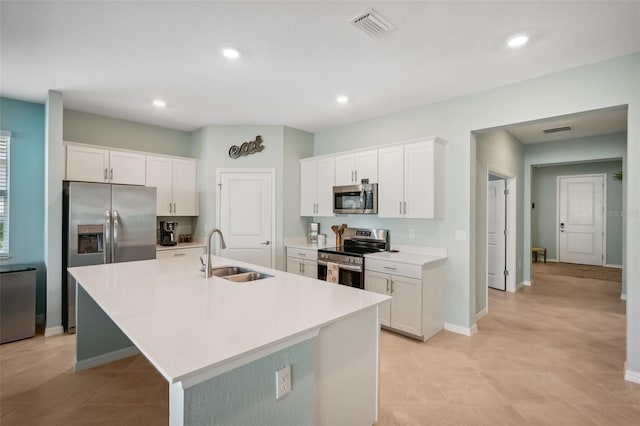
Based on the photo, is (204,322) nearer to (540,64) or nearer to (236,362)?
(236,362)

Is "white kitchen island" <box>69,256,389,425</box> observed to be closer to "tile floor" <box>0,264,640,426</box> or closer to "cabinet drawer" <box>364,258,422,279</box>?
"tile floor" <box>0,264,640,426</box>

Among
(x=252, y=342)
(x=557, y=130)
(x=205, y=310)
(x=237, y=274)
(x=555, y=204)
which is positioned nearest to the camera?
(x=252, y=342)

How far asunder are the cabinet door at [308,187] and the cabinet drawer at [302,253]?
0.62 metres

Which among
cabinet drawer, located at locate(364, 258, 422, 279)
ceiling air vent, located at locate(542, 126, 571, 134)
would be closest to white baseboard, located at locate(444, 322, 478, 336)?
cabinet drawer, located at locate(364, 258, 422, 279)

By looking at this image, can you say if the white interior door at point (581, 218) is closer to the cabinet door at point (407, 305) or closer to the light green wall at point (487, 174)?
the light green wall at point (487, 174)

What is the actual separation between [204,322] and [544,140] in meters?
6.62

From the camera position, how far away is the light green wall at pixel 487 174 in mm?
4020

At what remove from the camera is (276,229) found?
488 cm

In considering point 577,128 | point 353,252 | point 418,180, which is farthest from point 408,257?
point 577,128

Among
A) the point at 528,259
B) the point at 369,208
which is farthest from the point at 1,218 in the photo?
the point at 528,259

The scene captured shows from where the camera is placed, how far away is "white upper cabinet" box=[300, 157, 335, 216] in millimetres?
4656

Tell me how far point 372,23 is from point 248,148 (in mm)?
3045

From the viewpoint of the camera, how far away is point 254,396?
1295mm

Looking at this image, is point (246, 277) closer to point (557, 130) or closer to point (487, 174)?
point (487, 174)
